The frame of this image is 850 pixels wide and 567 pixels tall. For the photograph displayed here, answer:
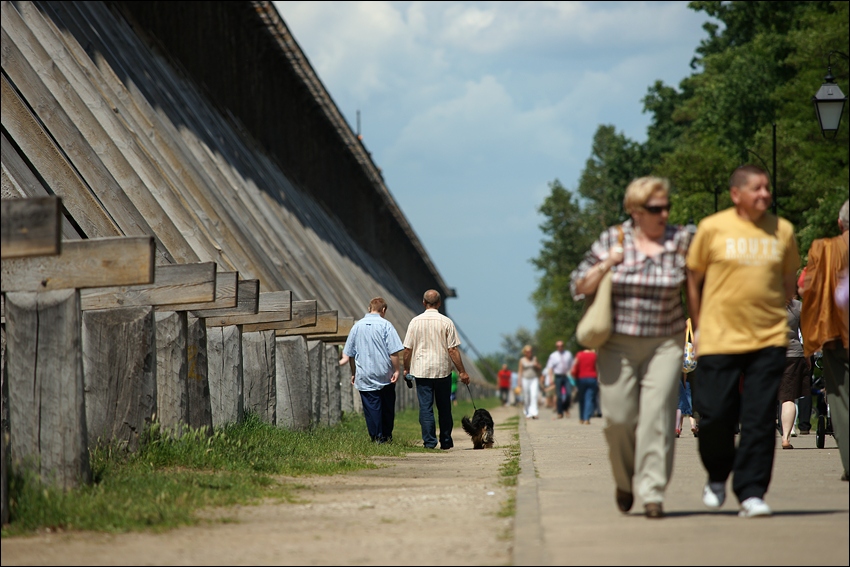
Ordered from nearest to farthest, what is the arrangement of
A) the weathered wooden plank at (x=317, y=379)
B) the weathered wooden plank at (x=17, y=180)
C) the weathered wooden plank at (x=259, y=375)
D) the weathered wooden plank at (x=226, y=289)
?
the weathered wooden plank at (x=17, y=180) → the weathered wooden plank at (x=226, y=289) → the weathered wooden plank at (x=259, y=375) → the weathered wooden plank at (x=317, y=379)

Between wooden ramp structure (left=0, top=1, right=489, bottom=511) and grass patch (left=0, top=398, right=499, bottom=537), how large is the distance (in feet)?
1.07

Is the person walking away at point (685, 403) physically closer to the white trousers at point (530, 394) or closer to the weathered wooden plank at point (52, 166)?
the weathered wooden plank at point (52, 166)

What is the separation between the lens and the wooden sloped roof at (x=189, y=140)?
1204 cm

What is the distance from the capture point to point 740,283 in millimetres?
7164

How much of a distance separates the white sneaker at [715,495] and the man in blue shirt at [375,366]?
762cm

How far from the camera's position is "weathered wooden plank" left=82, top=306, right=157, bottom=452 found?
408 inches

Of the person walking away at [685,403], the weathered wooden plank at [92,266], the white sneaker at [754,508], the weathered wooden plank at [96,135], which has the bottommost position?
the white sneaker at [754,508]

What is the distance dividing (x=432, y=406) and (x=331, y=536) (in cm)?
773

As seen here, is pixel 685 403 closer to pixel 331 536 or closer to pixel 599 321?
pixel 599 321

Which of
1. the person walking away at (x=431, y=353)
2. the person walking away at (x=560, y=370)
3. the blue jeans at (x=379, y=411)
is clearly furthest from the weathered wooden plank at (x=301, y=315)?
the person walking away at (x=560, y=370)

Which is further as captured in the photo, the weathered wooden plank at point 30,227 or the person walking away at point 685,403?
the person walking away at point 685,403

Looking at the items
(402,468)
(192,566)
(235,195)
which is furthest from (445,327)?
(192,566)

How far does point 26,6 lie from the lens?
14.2 meters

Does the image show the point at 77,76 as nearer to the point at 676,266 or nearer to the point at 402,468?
the point at 402,468
